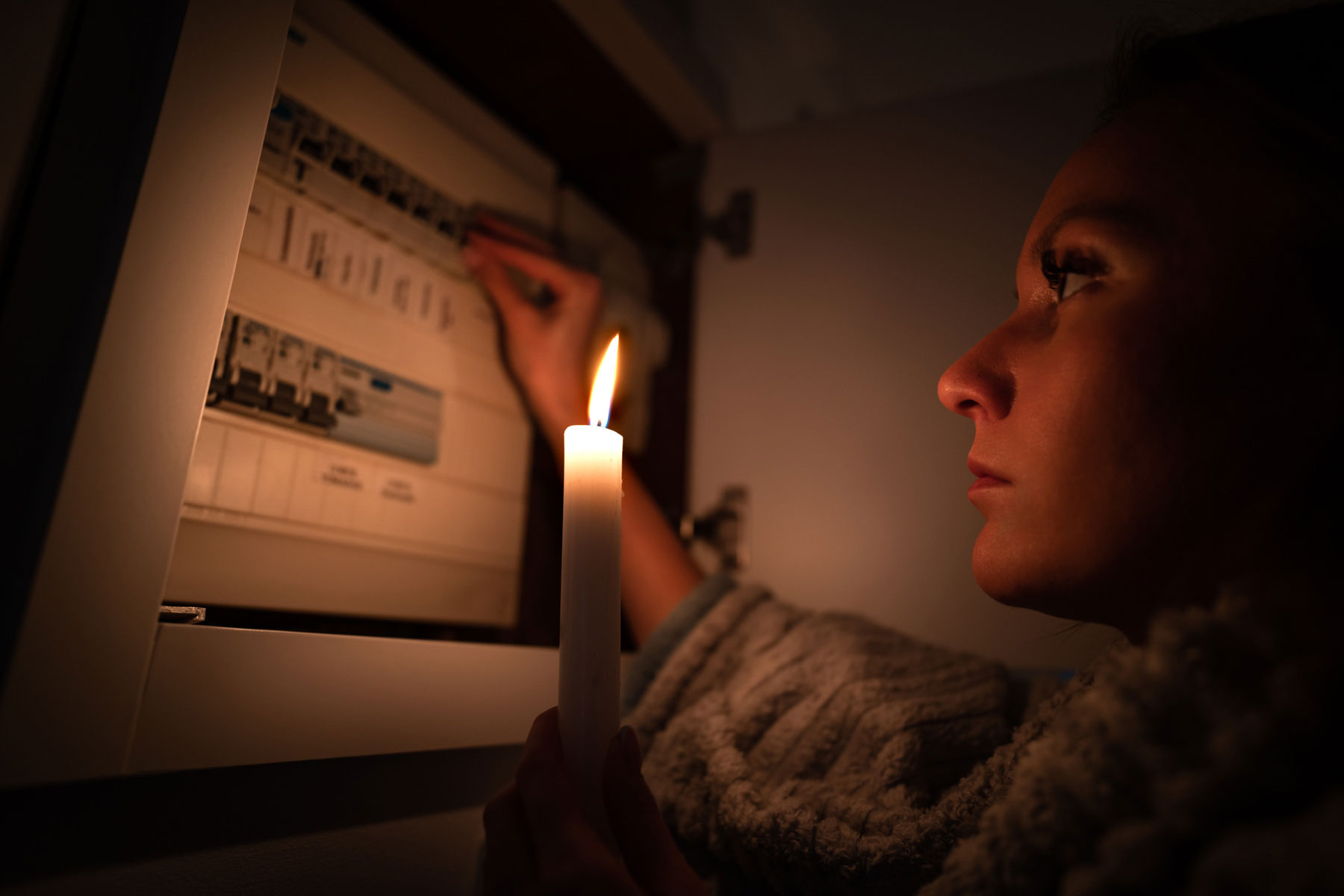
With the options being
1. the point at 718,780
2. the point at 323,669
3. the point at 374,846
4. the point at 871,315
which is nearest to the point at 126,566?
the point at 323,669

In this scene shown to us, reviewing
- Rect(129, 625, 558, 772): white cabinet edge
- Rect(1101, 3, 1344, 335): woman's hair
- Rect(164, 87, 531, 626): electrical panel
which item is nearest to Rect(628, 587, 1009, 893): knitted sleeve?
Rect(129, 625, 558, 772): white cabinet edge

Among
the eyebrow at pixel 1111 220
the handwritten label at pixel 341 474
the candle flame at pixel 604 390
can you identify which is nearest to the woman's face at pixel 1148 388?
the eyebrow at pixel 1111 220

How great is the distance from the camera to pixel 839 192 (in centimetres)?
78

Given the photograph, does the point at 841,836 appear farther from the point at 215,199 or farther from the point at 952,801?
the point at 215,199

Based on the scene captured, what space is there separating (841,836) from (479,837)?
0.93 feet

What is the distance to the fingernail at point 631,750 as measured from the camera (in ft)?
1.05

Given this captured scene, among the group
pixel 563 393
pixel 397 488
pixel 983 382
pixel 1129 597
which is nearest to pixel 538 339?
pixel 563 393

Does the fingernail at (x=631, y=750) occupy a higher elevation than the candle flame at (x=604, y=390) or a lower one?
lower

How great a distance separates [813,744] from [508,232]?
563mm

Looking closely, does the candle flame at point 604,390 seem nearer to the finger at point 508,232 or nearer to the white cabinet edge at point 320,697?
the white cabinet edge at point 320,697

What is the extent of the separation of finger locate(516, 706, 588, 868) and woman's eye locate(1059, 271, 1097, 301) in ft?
1.20

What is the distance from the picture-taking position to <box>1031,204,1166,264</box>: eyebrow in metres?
0.37

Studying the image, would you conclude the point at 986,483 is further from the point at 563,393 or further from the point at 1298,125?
the point at 563,393

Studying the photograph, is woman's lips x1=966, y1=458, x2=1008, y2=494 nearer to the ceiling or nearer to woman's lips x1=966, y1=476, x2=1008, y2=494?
woman's lips x1=966, y1=476, x2=1008, y2=494
